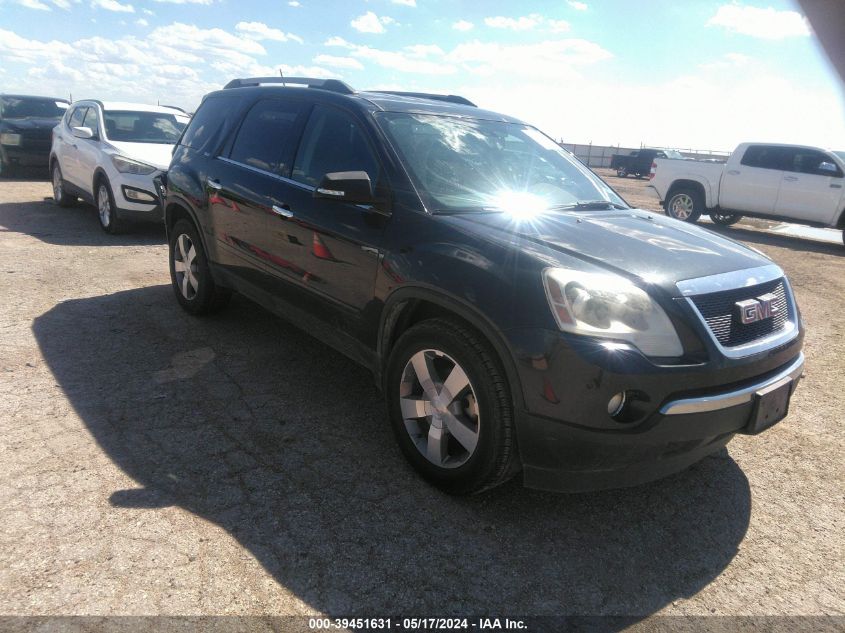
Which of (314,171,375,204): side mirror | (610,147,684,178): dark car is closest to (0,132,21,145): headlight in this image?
(314,171,375,204): side mirror

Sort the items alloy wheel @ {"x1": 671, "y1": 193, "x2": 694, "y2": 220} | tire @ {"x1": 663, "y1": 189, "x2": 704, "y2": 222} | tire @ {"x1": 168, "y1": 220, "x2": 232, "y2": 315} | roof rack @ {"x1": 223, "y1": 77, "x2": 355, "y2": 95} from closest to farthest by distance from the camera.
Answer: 1. roof rack @ {"x1": 223, "y1": 77, "x2": 355, "y2": 95}
2. tire @ {"x1": 168, "y1": 220, "x2": 232, "y2": 315}
3. tire @ {"x1": 663, "y1": 189, "x2": 704, "y2": 222}
4. alloy wheel @ {"x1": 671, "y1": 193, "x2": 694, "y2": 220}

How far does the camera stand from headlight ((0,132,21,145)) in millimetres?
13797

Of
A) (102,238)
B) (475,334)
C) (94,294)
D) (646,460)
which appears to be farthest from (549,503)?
(102,238)

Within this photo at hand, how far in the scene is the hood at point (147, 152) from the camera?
336 inches

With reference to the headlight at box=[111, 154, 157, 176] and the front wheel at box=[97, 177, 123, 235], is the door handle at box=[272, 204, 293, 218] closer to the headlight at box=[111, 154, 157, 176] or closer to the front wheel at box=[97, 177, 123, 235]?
the headlight at box=[111, 154, 157, 176]

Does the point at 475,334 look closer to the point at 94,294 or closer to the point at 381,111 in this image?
the point at 381,111

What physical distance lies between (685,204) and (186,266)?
40.3ft

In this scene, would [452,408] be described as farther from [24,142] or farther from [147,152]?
[24,142]

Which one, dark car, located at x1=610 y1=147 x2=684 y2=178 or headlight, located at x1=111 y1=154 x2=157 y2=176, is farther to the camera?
dark car, located at x1=610 y1=147 x2=684 y2=178

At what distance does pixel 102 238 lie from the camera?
8531 millimetres

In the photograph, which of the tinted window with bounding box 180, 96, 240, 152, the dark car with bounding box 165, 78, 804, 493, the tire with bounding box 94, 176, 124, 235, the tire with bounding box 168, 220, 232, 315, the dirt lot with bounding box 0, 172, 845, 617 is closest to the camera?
the dirt lot with bounding box 0, 172, 845, 617

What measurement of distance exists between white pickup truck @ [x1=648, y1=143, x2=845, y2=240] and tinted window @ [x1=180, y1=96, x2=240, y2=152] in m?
11.8

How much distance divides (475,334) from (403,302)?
50 centimetres

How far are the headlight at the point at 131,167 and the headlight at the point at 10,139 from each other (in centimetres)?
732
